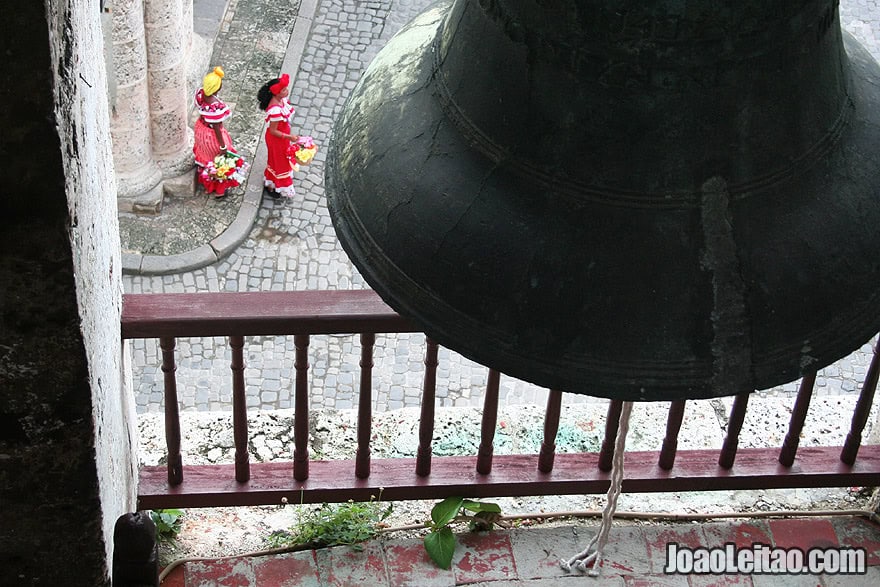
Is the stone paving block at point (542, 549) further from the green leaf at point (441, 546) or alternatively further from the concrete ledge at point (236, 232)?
the concrete ledge at point (236, 232)

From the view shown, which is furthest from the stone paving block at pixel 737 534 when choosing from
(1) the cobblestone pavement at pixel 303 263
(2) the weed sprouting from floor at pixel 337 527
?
(1) the cobblestone pavement at pixel 303 263

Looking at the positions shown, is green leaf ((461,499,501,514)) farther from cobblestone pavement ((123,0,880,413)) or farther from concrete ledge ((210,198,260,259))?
concrete ledge ((210,198,260,259))

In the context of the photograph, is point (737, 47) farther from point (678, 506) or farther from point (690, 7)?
point (678, 506)

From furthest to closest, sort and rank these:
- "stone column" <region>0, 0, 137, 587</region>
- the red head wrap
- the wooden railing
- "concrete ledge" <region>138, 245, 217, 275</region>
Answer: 1. the red head wrap
2. "concrete ledge" <region>138, 245, 217, 275</region>
3. the wooden railing
4. "stone column" <region>0, 0, 137, 587</region>

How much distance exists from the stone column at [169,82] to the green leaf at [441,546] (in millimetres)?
5486

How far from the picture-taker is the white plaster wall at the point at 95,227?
2227mm

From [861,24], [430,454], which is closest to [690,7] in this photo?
[430,454]

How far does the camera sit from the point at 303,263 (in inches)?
326

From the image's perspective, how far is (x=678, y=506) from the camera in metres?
4.13

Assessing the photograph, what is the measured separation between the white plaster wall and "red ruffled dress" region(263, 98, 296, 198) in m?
5.30

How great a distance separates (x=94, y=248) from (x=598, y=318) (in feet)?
5.15

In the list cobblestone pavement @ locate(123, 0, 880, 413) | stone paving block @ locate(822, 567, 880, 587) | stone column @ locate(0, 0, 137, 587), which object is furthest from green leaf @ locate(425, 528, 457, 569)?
cobblestone pavement @ locate(123, 0, 880, 413)

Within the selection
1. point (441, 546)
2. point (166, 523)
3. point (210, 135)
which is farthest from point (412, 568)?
point (210, 135)

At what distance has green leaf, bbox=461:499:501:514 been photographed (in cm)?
387
